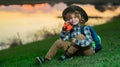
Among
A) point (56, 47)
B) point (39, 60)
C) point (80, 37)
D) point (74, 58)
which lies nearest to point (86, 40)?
point (80, 37)

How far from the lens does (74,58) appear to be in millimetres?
11984

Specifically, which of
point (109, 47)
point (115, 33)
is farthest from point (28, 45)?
point (109, 47)

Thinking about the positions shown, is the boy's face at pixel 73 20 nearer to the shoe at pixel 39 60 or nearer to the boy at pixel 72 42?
the boy at pixel 72 42

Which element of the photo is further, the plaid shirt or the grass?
the plaid shirt

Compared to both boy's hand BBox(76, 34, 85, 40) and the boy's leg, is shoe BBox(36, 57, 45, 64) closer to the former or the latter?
the boy's leg

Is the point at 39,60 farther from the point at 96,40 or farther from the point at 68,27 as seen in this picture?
the point at 96,40

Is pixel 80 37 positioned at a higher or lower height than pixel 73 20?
lower

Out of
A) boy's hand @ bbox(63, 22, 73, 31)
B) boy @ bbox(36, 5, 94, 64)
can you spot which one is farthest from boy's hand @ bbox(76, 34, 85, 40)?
boy's hand @ bbox(63, 22, 73, 31)

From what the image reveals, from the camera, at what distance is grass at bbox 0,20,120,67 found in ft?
36.8

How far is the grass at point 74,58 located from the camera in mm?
11203

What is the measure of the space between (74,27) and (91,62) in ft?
3.71

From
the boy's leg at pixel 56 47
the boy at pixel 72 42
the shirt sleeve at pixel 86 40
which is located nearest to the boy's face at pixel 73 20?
the boy at pixel 72 42

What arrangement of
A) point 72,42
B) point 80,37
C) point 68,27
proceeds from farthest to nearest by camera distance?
point 68,27 < point 72,42 < point 80,37

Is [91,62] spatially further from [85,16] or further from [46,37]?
[46,37]
